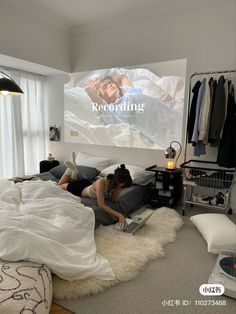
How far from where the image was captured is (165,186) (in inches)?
128

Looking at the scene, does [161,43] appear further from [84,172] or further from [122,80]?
[84,172]

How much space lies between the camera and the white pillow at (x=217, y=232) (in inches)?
83.1

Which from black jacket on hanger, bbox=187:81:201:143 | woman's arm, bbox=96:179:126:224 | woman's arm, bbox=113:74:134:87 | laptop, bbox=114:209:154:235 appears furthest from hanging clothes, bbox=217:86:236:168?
woman's arm, bbox=113:74:134:87

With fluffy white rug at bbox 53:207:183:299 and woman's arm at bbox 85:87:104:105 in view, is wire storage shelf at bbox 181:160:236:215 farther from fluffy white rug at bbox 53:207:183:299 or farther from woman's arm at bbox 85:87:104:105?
woman's arm at bbox 85:87:104:105

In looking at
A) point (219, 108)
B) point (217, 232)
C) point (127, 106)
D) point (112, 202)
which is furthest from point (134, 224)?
point (127, 106)

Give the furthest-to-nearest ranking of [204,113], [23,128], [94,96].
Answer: [23,128]
[94,96]
[204,113]

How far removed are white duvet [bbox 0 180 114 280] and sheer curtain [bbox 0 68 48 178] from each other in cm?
177

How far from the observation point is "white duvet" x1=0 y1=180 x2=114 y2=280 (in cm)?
162

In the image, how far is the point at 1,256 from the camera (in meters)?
1.54

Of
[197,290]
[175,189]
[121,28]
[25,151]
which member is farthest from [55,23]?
[197,290]

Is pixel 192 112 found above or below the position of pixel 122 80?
below

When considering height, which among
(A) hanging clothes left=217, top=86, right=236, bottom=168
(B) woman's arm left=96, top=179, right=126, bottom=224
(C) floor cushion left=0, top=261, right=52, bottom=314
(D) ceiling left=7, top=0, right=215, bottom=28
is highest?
(D) ceiling left=7, top=0, right=215, bottom=28

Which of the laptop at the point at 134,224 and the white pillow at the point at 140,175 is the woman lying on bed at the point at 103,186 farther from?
the white pillow at the point at 140,175

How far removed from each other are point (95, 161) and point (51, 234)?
7.04 feet
